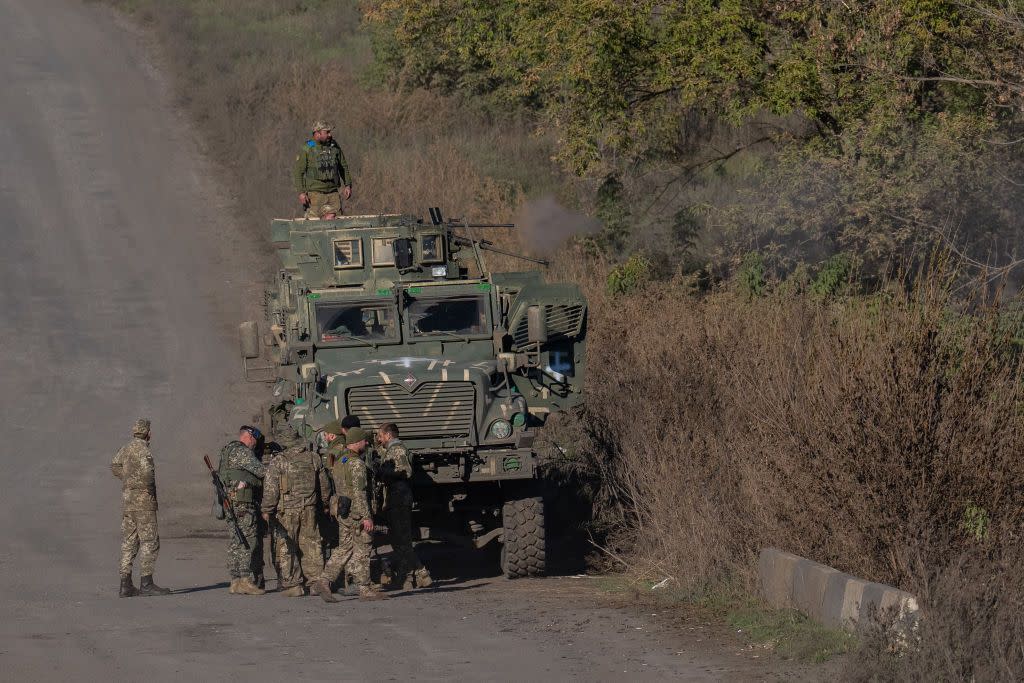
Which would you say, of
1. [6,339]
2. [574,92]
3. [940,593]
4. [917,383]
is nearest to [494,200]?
[574,92]

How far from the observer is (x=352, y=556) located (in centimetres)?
1395

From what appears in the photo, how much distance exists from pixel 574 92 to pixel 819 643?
14.6m

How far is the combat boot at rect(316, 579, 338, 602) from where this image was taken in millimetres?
13586

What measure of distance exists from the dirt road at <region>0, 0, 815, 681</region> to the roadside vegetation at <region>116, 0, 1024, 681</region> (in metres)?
1.48

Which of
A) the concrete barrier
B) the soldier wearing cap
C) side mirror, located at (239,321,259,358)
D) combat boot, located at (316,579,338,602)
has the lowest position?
combat boot, located at (316,579,338,602)

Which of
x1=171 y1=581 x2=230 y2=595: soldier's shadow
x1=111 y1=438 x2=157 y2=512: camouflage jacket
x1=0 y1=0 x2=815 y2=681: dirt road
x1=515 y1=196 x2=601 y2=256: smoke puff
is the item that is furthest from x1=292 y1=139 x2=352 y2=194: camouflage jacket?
x1=515 y1=196 x2=601 y2=256: smoke puff

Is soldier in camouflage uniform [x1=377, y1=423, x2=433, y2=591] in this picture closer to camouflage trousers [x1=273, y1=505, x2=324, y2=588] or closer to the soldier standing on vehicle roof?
the soldier standing on vehicle roof

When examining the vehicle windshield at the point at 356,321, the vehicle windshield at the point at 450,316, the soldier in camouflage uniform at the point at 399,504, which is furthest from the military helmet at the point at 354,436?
the vehicle windshield at the point at 450,316

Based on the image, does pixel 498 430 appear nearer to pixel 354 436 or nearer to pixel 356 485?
pixel 354 436

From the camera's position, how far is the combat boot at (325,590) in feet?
44.6

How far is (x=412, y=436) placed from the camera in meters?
14.8

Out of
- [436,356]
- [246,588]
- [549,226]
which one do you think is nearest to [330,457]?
[246,588]

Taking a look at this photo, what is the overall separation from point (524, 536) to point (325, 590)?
212 centimetres

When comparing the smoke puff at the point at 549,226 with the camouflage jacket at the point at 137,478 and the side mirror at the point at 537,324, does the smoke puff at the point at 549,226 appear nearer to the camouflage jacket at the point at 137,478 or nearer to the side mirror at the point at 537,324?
the side mirror at the point at 537,324
